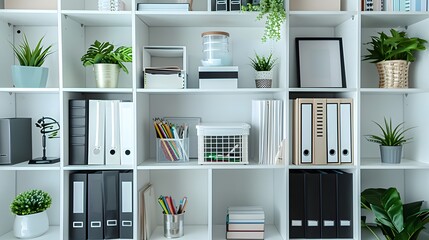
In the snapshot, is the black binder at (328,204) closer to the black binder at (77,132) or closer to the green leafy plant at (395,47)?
the green leafy plant at (395,47)

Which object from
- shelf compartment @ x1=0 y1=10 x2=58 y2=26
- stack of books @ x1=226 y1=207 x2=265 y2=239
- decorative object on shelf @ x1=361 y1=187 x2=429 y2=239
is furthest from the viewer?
stack of books @ x1=226 y1=207 x2=265 y2=239

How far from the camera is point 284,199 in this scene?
200cm

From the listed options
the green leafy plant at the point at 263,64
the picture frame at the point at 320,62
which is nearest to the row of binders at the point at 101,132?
the green leafy plant at the point at 263,64

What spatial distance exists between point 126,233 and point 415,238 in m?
1.53

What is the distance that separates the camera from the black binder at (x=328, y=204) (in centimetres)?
198

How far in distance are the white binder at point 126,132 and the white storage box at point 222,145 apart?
0.37 metres

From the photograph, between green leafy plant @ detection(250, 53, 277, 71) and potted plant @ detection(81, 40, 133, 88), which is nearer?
potted plant @ detection(81, 40, 133, 88)

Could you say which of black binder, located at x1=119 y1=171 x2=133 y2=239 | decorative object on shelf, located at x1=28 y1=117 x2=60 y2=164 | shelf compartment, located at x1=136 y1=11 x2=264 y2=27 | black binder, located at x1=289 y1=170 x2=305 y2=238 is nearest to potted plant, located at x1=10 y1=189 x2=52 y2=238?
decorative object on shelf, located at x1=28 y1=117 x2=60 y2=164

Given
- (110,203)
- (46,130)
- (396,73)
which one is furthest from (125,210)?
(396,73)

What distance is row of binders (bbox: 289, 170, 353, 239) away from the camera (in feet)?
6.50

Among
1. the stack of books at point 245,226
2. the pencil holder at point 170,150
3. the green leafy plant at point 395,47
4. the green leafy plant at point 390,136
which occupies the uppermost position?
the green leafy plant at point 395,47

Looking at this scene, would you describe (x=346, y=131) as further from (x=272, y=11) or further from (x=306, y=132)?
(x=272, y=11)

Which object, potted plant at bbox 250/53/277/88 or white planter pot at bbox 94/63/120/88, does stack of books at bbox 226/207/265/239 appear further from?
white planter pot at bbox 94/63/120/88

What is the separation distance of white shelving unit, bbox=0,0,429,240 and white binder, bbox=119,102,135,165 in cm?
5
